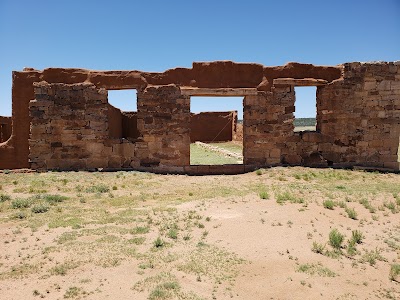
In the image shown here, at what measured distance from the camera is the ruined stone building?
37.8 ft

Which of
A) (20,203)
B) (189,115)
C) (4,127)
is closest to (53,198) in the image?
(20,203)

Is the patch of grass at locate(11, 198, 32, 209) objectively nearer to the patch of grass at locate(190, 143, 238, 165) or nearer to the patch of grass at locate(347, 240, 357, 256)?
the patch of grass at locate(347, 240, 357, 256)

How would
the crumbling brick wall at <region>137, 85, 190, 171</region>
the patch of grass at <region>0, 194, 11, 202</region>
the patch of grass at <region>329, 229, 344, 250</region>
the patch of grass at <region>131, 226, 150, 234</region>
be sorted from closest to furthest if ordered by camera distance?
the patch of grass at <region>329, 229, 344, 250</region> → the patch of grass at <region>131, 226, 150, 234</region> → the patch of grass at <region>0, 194, 11, 202</region> → the crumbling brick wall at <region>137, 85, 190, 171</region>

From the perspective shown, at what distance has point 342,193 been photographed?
8.22 m

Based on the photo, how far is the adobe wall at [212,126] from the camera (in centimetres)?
2614

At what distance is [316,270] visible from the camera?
4.14 meters

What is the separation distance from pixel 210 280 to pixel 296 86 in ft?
32.8

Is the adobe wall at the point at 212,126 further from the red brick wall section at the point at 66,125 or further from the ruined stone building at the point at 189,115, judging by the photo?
the red brick wall section at the point at 66,125

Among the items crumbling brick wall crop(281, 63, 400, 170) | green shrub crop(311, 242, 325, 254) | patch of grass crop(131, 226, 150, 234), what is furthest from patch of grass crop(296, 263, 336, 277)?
crumbling brick wall crop(281, 63, 400, 170)

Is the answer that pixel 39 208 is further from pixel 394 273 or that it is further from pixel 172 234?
pixel 394 273

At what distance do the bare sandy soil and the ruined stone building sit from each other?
3.03 metres

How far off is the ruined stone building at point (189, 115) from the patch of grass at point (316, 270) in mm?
7829

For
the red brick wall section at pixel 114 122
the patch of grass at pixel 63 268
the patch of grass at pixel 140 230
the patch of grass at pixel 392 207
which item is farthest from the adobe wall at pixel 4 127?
the patch of grass at pixel 392 207

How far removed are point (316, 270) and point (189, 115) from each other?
8.32 metres
